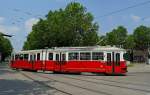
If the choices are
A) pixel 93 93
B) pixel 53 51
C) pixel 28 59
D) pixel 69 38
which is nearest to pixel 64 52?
pixel 53 51

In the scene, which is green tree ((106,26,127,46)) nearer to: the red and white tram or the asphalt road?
the red and white tram

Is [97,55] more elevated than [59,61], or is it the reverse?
[97,55]

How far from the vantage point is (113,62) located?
36.3 meters

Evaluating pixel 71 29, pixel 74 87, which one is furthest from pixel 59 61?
pixel 71 29

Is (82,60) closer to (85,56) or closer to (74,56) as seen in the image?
(85,56)

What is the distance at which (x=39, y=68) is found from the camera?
146ft

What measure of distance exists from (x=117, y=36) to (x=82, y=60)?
99127 mm

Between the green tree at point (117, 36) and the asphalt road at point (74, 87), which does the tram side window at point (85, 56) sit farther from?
the green tree at point (117, 36)

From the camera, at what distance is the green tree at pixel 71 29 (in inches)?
2738

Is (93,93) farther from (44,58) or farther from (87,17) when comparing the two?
(87,17)

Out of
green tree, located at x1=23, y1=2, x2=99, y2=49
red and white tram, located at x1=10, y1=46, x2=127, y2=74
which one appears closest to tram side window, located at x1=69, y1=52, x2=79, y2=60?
red and white tram, located at x1=10, y1=46, x2=127, y2=74

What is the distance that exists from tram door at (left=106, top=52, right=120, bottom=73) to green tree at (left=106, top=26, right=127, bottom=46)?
88.9 m

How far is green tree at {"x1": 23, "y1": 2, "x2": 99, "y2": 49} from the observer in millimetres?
69537

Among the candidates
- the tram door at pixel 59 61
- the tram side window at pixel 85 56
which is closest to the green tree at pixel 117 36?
the tram door at pixel 59 61
